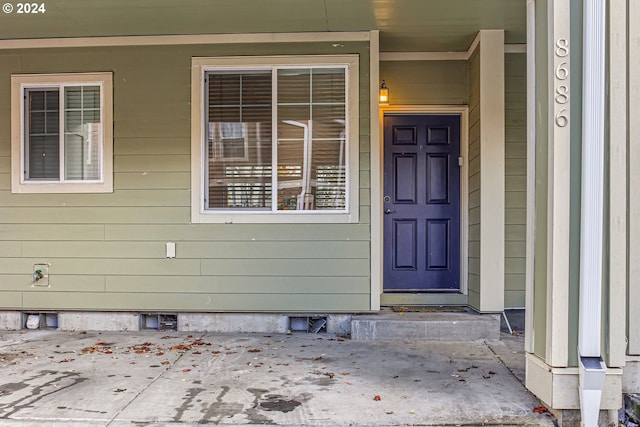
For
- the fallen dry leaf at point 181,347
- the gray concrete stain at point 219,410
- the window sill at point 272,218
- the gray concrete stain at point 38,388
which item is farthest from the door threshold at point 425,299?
the gray concrete stain at point 38,388

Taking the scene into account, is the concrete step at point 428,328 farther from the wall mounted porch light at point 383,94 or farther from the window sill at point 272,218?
the wall mounted porch light at point 383,94

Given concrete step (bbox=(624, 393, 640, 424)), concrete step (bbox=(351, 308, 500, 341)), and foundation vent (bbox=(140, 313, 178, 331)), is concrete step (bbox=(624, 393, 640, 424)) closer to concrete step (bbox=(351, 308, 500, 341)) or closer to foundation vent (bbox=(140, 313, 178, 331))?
concrete step (bbox=(351, 308, 500, 341))

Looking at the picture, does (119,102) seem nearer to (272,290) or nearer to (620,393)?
(272,290)

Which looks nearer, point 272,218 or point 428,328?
point 428,328

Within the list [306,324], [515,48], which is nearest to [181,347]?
[306,324]

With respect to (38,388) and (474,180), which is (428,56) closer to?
(474,180)

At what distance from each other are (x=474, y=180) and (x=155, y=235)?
10.3 feet

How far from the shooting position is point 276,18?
4.18m

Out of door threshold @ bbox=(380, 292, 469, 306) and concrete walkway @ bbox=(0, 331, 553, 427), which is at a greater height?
door threshold @ bbox=(380, 292, 469, 306)

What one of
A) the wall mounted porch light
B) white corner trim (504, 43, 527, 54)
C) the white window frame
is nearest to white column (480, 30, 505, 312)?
white corner trim (504, 43, 527, 54)

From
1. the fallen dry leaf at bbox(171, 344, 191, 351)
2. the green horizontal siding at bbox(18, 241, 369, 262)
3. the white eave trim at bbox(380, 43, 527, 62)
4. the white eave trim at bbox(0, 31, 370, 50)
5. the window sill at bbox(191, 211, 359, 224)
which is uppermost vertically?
the white eave trim at bbox(0, 31, 370, 50)

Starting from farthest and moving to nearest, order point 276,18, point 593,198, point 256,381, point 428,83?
point 428,83, point 276,18, point 256,381, point 593,198

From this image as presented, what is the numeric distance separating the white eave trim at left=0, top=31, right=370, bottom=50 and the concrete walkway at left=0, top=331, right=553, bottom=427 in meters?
2.79

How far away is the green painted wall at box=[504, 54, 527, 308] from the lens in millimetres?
4789
